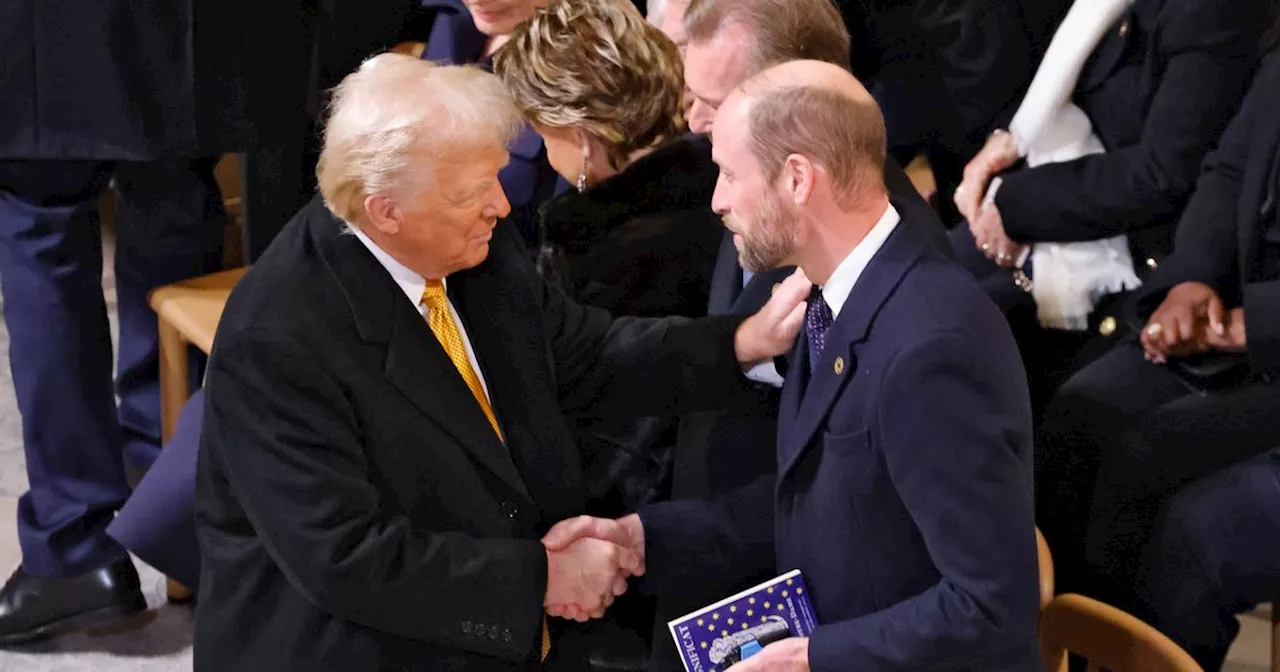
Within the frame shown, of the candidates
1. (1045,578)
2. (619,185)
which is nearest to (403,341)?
(619,185)

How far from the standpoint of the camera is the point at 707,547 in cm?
→ 217

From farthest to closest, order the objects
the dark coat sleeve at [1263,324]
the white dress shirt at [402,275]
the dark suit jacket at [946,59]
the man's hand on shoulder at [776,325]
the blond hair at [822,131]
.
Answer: the dark suit jacket at [946,59] < the dark coat sleeve at [1263,324] < the man's hand on shoulder at [776,325] < the white dress shirt at [402,275] < the blond hair at [822,131]

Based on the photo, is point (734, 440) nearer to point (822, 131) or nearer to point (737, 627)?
point (737, 627)

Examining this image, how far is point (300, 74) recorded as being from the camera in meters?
3.27

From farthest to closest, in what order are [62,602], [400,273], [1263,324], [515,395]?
[62,602] < [1263,324] < [515,395] < [400,273]

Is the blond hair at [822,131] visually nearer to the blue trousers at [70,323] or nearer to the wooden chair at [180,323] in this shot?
the wooden chair at [180,323]

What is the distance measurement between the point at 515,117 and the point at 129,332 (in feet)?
6.19

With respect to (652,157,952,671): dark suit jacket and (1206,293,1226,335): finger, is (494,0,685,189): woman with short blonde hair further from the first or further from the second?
(1206,293,1226,335): finger

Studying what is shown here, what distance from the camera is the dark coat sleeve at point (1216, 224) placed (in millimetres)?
2789

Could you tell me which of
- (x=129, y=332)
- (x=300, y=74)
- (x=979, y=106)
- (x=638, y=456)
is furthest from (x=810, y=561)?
(x=129, y=332)

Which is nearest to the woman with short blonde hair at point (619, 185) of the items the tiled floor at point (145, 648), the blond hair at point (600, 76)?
the blond hair at point (600, 76)

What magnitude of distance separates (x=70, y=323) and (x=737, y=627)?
1867mm

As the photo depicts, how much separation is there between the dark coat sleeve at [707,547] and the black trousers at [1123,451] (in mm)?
856

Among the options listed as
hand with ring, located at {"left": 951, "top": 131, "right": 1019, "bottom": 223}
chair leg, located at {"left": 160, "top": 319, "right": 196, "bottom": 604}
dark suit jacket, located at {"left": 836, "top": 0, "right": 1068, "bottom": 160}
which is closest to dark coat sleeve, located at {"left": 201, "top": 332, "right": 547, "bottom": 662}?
chair leg, located at {"left": 160, "top": 319, "right": 196, "bottom": 604}
